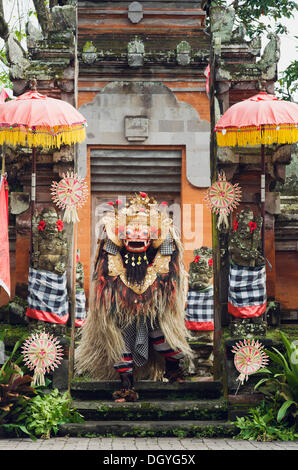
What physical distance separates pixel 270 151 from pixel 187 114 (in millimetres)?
4316

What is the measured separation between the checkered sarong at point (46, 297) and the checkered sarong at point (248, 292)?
1.82 metres

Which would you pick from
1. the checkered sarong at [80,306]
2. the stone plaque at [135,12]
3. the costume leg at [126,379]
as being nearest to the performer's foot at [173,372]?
the costume leg at [126,379]

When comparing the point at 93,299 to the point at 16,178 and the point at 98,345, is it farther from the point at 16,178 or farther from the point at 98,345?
the point at 16,178

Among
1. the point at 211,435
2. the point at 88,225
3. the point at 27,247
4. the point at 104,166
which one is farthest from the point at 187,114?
the point at 211,435

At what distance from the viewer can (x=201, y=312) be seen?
9617 mm

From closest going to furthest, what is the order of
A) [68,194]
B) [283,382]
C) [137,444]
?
[137,444], [283,382], [68,194]

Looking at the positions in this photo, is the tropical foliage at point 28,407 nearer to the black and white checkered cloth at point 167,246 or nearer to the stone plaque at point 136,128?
the black and white checkered cloth at point 167,246

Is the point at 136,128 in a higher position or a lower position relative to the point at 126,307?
higher

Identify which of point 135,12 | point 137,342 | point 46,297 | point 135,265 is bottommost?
point 137,342

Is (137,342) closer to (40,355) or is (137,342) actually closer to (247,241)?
(40,355)

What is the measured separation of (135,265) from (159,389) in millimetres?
1369

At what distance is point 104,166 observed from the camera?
11859 millimetres

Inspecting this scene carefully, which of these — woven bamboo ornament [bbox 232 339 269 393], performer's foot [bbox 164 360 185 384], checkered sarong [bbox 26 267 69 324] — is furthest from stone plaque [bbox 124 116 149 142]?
woven bamboo ornament [bbox 232 339 269 393]

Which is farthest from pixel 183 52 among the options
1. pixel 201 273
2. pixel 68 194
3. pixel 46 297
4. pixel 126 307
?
pixel 46 297
